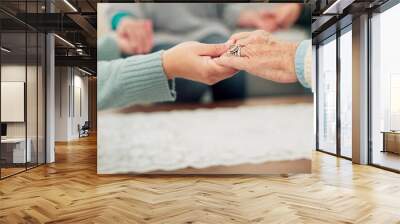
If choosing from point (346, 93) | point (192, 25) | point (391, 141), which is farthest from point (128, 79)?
point (346, 93)

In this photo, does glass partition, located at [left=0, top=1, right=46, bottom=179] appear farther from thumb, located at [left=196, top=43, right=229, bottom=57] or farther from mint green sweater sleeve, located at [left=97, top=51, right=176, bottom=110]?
thumb, located at [left=196, top=43, right=229, bottom=57]

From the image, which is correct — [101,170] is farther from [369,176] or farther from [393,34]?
[393,34]

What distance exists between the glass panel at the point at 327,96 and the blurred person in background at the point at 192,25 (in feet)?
13.4

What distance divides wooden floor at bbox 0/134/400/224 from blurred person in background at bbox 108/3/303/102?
144cm

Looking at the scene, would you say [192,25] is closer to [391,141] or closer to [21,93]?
[21,93]

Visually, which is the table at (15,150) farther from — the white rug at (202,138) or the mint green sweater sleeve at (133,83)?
the mint green sweater sleeve at (133,83)

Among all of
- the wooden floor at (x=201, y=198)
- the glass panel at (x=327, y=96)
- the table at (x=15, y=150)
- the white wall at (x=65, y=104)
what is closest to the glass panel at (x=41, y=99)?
the table at (x=15, y=150)

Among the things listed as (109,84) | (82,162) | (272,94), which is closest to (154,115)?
(109,84)

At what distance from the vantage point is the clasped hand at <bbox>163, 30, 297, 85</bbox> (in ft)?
20.1

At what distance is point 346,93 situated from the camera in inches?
349

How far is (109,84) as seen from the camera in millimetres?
6141

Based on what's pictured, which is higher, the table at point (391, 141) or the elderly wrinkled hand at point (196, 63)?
the elderly wrinkled hand at point (196, 63)

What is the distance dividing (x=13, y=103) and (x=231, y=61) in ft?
12.0

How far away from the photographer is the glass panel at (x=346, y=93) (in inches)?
337
